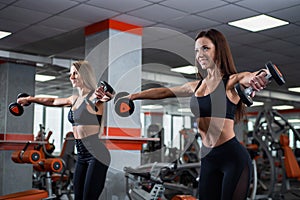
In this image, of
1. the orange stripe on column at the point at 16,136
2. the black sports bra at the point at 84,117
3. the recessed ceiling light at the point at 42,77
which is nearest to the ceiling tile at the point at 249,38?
the black sports bra at the point at 84,117

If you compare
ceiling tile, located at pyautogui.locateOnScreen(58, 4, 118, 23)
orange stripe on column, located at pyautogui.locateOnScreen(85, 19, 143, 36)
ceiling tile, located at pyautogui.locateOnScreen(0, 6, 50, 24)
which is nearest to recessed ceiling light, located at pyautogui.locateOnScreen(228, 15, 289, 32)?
orange stripe on column, located at pyautogui.locateOnScreen(85, 19, 143, 36)

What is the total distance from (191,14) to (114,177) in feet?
6.22

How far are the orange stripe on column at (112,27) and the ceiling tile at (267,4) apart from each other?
1337mm

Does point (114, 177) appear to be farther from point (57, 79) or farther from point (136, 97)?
point (57, 79)

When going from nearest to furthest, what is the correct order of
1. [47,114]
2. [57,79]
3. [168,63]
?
[168,63] < [57,79] < [47,114]

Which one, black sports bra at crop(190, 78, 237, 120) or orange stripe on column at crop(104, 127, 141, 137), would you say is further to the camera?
orange stripe on column at crop(104, 127, 141, 137)

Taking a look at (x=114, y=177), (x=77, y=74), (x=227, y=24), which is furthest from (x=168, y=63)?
(x=77, y=74)

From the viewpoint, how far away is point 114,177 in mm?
4465

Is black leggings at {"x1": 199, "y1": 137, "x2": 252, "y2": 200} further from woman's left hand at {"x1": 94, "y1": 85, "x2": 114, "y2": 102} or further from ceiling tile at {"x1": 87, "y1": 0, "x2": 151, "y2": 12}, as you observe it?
ceiling tile at {"x1": 87, "y1": 0, "x2": 151, "y2": 12}

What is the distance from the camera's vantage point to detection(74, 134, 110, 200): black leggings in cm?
268

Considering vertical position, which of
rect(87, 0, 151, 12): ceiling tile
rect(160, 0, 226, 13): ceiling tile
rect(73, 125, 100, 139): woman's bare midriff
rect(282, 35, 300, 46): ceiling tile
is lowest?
rect(73, 125, 100, 139): woman's bare midriff

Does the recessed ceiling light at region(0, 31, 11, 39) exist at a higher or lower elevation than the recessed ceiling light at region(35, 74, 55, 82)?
higher

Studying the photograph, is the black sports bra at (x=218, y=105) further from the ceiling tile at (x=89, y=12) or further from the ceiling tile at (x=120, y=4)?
the ceiling tile at (x=89, y=12)

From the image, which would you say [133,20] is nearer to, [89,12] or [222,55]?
[89,12]
